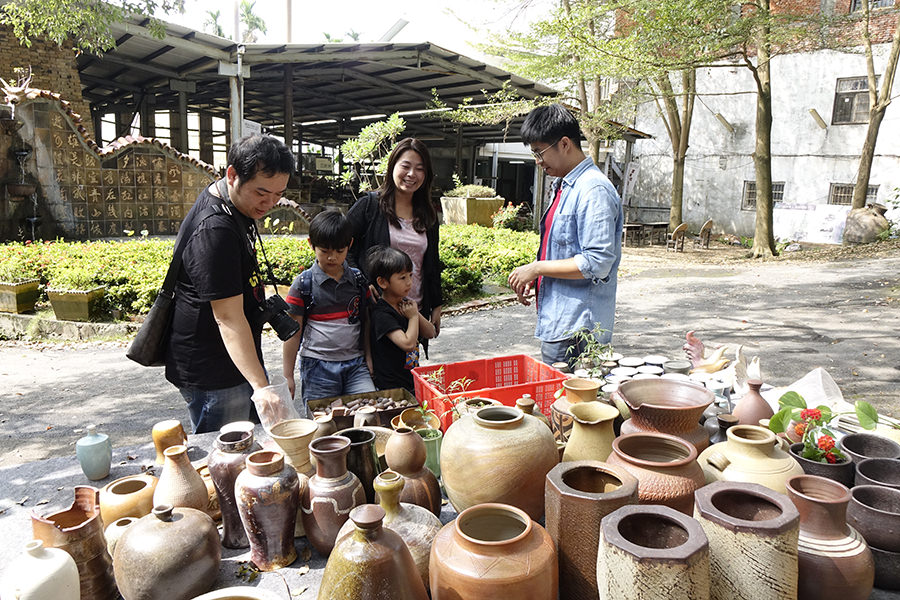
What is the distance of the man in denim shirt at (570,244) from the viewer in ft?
8.46

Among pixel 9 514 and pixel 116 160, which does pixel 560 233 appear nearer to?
pixel 9 514

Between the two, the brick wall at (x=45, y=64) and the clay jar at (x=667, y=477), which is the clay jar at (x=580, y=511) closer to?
the clay jar at (x=667, y=477)

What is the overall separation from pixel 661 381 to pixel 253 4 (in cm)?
5067

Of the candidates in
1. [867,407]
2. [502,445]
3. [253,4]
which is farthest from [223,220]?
[253,4]

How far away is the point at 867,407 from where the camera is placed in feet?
6.16

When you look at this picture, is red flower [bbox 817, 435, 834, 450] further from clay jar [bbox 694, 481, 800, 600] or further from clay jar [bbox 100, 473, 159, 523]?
clay jar [bbox 100, 473, 159, 523]

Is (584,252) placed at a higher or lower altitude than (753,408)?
higher

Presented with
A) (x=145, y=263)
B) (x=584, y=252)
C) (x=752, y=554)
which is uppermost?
(x=584, y=252)

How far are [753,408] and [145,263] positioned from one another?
7.95 meters

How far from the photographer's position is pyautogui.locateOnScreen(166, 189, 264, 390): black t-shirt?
2068 mm

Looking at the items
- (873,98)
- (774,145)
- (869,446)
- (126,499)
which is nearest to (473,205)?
(873,98)

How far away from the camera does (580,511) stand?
1257mm

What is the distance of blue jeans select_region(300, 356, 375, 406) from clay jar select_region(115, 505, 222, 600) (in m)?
1.44

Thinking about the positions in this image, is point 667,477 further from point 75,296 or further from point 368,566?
point 75,296
